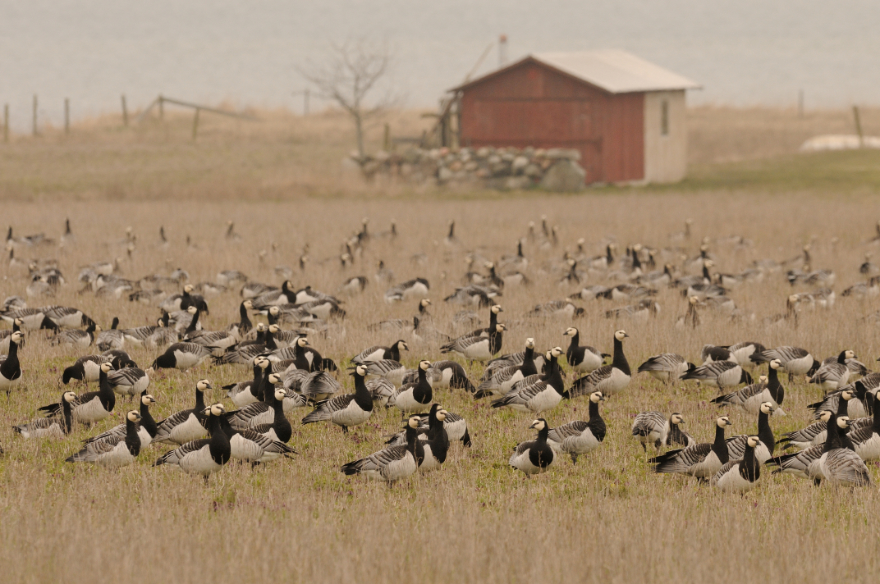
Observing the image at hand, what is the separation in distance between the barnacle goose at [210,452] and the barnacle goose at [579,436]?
3932 millimetres

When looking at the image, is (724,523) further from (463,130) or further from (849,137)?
(849,137)

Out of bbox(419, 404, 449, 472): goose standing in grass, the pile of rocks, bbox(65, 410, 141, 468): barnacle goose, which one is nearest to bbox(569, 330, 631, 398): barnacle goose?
bbox(419, 404, 449, 472): goose standing in grass

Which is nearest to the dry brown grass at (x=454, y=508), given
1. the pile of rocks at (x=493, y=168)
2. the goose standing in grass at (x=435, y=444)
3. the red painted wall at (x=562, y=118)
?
the goose standing in grass at (x=435, y=444)

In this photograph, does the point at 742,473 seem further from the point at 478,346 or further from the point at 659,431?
the point at 478,346

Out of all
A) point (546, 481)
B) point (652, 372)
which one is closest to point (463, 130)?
point (652, 372)

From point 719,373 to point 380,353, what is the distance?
540cm

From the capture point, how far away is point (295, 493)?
10.9 metres

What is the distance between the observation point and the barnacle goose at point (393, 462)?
36.9 ft

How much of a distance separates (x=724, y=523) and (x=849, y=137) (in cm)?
6803

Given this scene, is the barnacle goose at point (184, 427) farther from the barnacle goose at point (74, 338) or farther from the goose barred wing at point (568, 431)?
the barnacle goose at point (74, 338)

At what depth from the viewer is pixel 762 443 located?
11.5 meters

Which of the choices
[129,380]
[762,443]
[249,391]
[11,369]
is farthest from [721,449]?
[11,369]

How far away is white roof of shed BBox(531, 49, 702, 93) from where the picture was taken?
50906mm

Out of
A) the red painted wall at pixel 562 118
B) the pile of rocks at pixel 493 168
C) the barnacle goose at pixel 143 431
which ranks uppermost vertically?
the red painted wall at pixel 562 118
